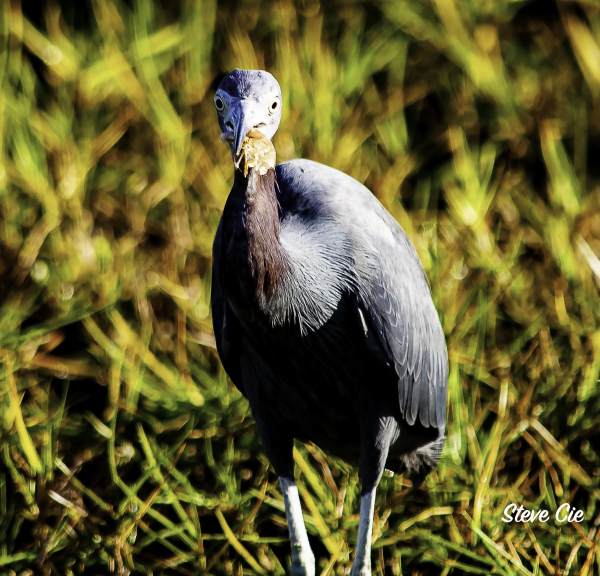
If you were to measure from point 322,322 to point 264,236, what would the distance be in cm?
32

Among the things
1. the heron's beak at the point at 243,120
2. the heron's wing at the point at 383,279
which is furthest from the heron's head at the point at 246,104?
the heron's wing at the point at 383,279

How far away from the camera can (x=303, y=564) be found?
6.84 feet

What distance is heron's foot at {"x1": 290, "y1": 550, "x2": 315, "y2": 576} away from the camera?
2.08 metres

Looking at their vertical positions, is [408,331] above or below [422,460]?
above

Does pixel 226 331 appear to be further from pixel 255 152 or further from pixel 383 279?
pixel 255 152

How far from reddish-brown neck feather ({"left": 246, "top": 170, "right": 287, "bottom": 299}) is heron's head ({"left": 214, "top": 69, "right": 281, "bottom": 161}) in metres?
0.10

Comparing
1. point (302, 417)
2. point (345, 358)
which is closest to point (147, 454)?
point (302, 417)

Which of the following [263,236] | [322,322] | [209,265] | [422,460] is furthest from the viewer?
[209,265]

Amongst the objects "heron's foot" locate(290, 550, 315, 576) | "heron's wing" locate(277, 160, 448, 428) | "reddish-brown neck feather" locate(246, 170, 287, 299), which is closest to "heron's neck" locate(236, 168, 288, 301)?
"reddish-brown neck feather" locate(246, 170, 287, 299)

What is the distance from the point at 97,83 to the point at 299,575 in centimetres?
264

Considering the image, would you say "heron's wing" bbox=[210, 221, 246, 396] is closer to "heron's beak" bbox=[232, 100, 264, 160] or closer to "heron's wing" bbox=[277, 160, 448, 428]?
"heron's wing" bbox=[277, 160, 448, 428]

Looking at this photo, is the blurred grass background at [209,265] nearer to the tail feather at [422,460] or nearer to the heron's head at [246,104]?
the tail feather at [422,460]

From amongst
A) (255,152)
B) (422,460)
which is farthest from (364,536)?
(255,152)

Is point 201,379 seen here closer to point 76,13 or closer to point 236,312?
point 236,312
